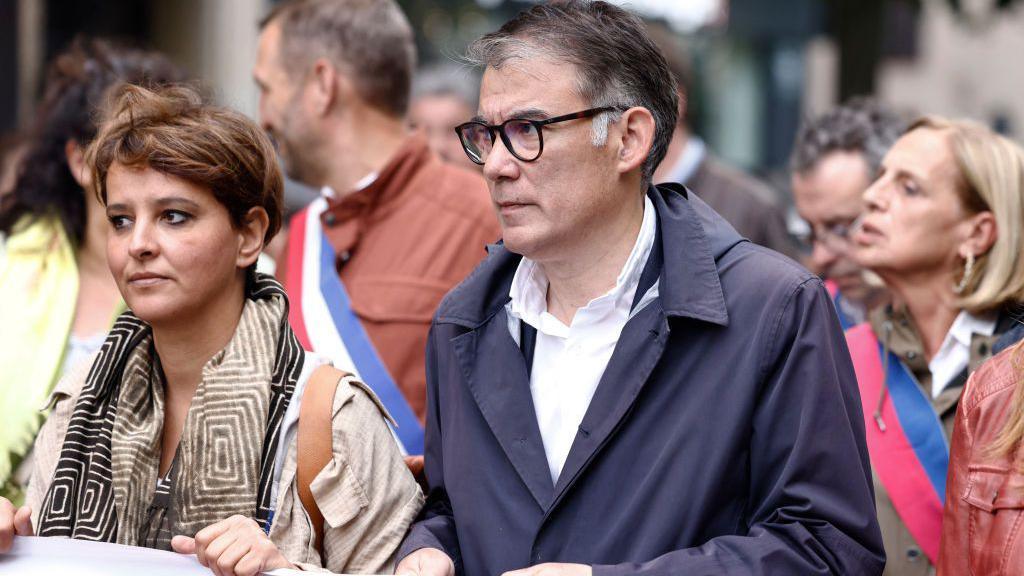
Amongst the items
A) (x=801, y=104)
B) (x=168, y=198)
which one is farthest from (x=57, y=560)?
(x=801, y=104)

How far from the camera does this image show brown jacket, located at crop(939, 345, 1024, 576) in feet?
9.59

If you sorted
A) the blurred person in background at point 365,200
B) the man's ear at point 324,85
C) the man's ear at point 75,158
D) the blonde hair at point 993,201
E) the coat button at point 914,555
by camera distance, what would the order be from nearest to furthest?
the coat button at point 914,555, the blonde hair at point 993,201, the blurred person in background at point 365,200, the man's ear at point 75,158, the man's ear at point 324,85

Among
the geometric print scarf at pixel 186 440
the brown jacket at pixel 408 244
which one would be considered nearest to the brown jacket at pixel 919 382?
the brown jacket at pixel 408 244

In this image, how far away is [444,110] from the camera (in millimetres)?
8070

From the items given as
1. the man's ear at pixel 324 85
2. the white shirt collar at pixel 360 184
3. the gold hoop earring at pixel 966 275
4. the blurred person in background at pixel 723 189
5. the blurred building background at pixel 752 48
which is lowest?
the gold hoop earring at pixel 966 275

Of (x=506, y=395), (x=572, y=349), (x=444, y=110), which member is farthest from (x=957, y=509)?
(x=444, y=110)

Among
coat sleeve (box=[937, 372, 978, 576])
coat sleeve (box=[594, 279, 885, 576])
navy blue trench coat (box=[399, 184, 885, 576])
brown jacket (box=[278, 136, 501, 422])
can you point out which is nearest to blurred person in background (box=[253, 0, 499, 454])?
brown jacket (box=[278, 136, 501, 422])

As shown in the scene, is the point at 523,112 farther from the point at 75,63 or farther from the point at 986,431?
the point at 75,63

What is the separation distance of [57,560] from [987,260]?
2.73 metres

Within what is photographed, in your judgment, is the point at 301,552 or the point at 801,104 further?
the point at 801,104

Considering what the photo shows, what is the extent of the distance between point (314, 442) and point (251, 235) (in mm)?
596

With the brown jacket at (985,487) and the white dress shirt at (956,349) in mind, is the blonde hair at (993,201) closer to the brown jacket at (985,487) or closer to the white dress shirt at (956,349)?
the white dress shirt at (956,349)

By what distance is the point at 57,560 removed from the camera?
304 cm

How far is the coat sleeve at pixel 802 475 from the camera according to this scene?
2.81m
